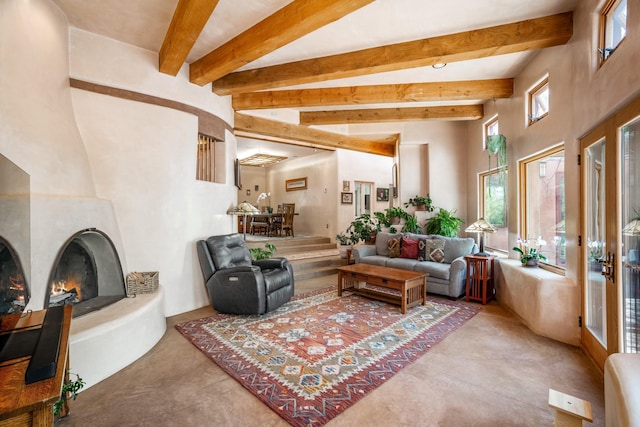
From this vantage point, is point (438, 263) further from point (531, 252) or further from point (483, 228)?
point (531, 252)

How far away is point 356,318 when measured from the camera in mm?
3564

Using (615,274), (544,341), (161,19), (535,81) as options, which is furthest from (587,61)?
(161,19)

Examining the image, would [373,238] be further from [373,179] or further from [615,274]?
[615,274]

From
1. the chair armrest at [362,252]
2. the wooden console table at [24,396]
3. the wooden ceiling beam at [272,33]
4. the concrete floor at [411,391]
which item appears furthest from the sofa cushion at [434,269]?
the wooden console table at [24,396]

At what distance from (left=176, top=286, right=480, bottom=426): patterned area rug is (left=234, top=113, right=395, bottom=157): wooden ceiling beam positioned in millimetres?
3170

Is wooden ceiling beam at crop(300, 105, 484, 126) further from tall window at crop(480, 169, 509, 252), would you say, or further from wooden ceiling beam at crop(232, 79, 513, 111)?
tall window at crop(480, 169, 509, 252)

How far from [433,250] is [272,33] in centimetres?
395

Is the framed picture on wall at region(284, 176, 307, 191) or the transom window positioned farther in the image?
the framed picture on wall at region(284, 176, 307, 191)

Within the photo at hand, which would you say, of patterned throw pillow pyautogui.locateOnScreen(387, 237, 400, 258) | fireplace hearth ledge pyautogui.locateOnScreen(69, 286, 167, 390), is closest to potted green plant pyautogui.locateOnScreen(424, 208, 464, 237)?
patterned throw pillow pyautogui.locateOnScreen(387, 237, 400, 258)

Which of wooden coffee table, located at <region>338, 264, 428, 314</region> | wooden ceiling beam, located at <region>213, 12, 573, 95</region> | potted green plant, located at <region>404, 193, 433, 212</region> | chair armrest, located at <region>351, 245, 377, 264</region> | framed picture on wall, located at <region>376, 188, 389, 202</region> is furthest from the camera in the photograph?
framed picture on wall, located at <region>376, 188, 389, 202</region>

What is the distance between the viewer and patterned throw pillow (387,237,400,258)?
5.36 metres

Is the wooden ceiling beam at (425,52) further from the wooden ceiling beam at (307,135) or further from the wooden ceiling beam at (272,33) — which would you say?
the wooden ceiling beam at (307,135)

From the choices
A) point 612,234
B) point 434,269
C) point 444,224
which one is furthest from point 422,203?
point 612,234

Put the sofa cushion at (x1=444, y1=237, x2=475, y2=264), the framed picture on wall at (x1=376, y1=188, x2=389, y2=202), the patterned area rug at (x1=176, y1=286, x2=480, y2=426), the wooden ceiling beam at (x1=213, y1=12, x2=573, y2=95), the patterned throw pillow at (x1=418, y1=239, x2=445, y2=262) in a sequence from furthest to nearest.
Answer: the framed picture on wall at (x1=376, y1=188, x2=389, y2=202)
the patterned throw pillow at (x1=418, y1=239, x2=445, y2=262)
the sofa cushion at (x1=444, y1=237, x2=475, y2=264)
the wooden ceiling beam at (x1=213, y1=12, x2=573, y2=95)
the patterned area rug at (x1=176, y1=286, x2=480, y2=426)
